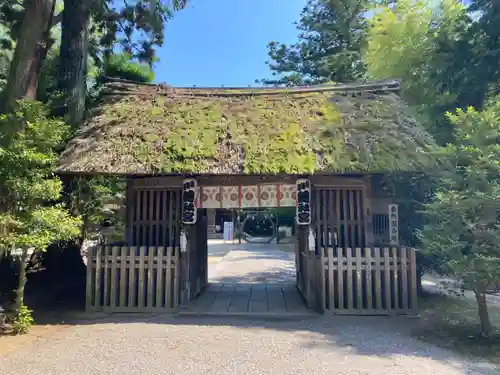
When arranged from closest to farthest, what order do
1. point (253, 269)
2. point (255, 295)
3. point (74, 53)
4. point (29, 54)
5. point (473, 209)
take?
point (473, 209) < point (29, 54) < point (255, 295) < point (74, 53) < point (253, 269)

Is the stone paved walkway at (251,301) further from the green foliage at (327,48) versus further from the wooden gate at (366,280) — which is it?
the green foliage at (327,48)

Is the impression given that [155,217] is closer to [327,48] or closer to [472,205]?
[472,205]

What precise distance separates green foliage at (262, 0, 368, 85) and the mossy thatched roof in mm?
11454

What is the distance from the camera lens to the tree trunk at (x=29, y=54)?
7094mm

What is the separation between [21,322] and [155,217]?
9.75 feet

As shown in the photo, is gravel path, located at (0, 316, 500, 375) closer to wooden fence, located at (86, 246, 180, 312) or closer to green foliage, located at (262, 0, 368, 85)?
wooden fence, located at (86, 246, 180, 312)

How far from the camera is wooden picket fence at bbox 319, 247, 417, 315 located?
6816mm

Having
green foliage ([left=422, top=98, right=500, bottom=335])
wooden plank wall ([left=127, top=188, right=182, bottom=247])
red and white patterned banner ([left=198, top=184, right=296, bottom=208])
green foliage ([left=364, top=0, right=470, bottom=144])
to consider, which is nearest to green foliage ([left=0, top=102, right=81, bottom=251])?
wooden plank wall ([left=127, top=188, right=182, bottom=247])

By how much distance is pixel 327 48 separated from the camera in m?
22.4

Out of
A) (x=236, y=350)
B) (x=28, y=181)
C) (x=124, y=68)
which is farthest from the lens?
(x=124, y=68)

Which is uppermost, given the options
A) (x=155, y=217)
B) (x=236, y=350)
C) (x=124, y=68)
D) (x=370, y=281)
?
(x=124, y=68)

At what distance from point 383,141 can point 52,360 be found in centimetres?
662

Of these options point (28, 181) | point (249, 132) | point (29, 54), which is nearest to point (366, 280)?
point (249, 132)

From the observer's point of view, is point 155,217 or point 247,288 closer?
point 155,217
